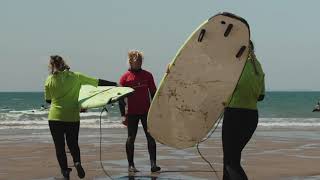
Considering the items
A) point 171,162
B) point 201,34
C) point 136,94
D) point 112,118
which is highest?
point 201,34

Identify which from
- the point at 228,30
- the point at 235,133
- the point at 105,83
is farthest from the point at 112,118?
the point at 235,133

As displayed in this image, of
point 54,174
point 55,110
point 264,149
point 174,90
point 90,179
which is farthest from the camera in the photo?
point 264,149

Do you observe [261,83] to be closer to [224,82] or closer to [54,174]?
[224,82]

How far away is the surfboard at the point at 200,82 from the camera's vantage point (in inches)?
217

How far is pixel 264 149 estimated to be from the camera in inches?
490

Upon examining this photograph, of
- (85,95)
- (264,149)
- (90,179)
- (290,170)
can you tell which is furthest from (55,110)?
(264,149)

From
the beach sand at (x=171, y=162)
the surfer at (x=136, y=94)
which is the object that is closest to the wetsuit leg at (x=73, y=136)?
the beach sand at (x=171, y=162)

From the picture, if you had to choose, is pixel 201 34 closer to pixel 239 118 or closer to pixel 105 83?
pixel 239 118

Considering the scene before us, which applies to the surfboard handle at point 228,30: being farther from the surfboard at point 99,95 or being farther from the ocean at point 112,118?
the ocean at point 112,118

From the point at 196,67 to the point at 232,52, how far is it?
42 centimetres

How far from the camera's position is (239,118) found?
523 cm

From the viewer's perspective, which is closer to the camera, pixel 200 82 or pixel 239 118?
pixel 239 118

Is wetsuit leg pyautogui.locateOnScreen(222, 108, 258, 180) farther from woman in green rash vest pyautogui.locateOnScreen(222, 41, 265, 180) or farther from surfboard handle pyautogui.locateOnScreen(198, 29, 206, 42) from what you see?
surfboard handle pyautogui.locateOnScreen(198, 29, 206, 42)

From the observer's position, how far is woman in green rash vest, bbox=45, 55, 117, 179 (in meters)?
7.07
